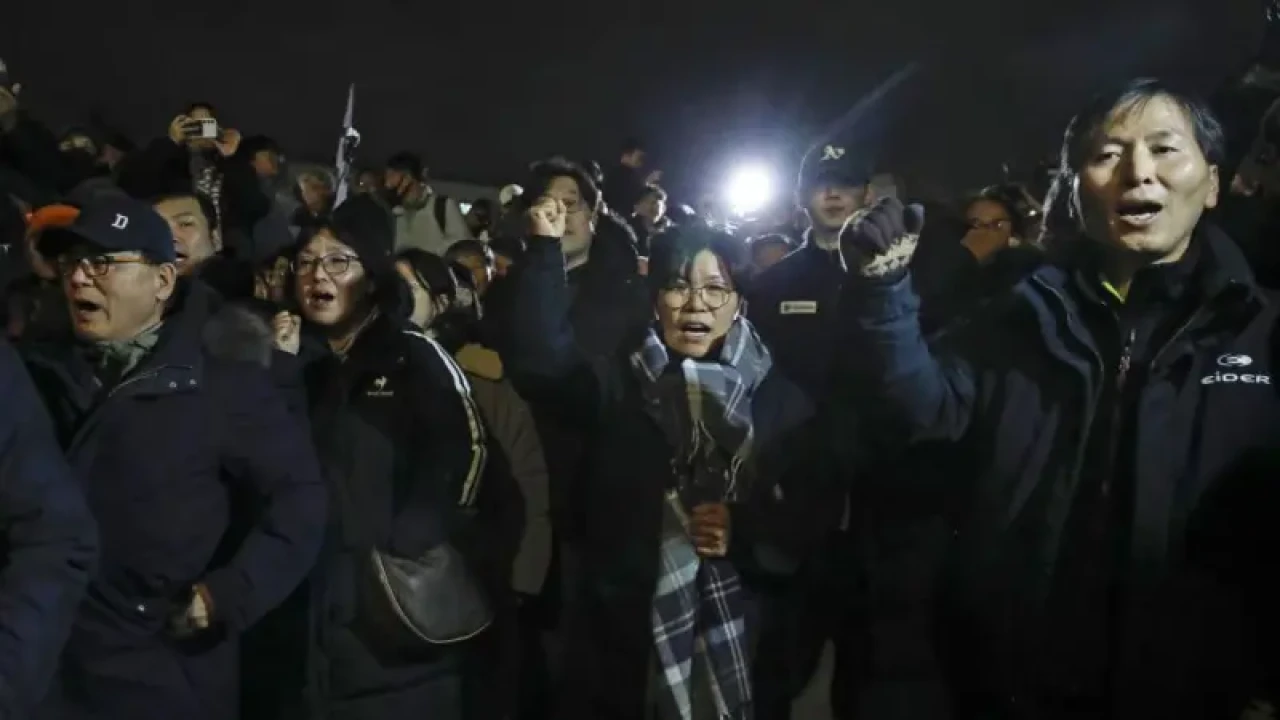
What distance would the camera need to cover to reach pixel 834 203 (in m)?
4.15

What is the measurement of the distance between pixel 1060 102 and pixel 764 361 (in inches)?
304

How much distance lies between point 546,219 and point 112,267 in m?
1.24

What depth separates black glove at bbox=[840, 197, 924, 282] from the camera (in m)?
2.38

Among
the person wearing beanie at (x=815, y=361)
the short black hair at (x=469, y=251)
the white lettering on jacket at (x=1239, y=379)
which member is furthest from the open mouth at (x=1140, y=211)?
the short black hair at (x=469, y=251)

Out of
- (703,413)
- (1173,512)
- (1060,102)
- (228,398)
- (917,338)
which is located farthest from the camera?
(1060,102)

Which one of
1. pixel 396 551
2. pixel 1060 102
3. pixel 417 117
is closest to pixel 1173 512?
pixel 396 551

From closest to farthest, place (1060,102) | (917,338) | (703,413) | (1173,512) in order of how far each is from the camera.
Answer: (1173,512) < (917,338) < (703,413) < (1060,102)

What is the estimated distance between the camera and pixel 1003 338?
2535mm

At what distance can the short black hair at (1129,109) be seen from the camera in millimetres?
2365

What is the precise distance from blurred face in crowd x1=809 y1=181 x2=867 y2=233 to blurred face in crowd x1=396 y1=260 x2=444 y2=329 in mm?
1403

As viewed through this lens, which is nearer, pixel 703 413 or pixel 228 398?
pixel 228 398

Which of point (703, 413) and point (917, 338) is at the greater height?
point (917, 338)

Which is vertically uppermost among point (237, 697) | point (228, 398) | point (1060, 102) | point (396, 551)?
point (1060, 102)

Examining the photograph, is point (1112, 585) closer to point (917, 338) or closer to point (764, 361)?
point (917, 338)
